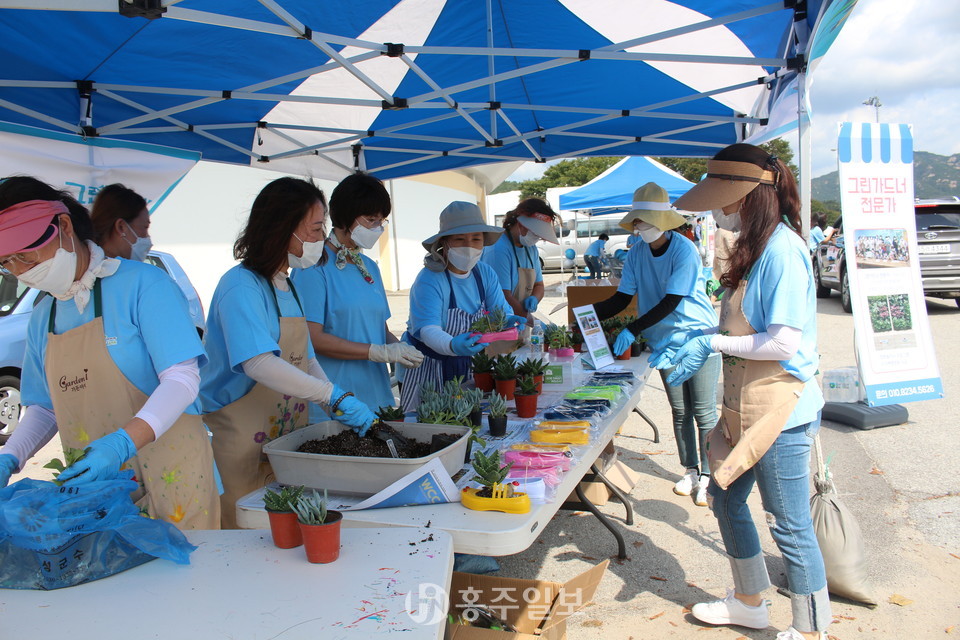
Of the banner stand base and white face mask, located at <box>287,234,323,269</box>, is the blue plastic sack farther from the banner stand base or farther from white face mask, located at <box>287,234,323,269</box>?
the banner stand base

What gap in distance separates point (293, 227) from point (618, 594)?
2290 millimetres

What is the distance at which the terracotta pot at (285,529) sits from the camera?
155 cm

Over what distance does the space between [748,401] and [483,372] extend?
3.90 ft

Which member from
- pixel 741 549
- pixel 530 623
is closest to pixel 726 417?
pixel 741 549

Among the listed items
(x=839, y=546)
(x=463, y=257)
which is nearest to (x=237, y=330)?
(x=463, y=257)

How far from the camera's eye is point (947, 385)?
672 centimetres

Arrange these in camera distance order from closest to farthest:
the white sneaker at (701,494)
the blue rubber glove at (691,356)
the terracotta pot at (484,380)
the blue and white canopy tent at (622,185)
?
the blue rubber glove at (691,356) → the terracotta pot at (484,380) → the white sneaker at (701,494) → the blue and white canopy tent at (622,185)

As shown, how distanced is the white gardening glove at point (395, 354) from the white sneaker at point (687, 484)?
237 centimetres

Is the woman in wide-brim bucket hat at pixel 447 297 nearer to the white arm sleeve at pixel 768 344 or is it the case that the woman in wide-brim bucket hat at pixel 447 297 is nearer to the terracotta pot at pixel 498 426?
the terracotta pot at pixel 498 426

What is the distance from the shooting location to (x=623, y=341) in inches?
150

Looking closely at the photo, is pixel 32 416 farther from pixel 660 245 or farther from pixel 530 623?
pixel 660 245

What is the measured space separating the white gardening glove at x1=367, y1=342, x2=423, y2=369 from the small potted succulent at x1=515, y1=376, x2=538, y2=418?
45 cm

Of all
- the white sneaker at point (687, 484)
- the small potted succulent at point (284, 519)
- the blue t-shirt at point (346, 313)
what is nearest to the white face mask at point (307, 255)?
the blue t-shirt at point (346, 313)

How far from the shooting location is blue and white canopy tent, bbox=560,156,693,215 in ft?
37.3
